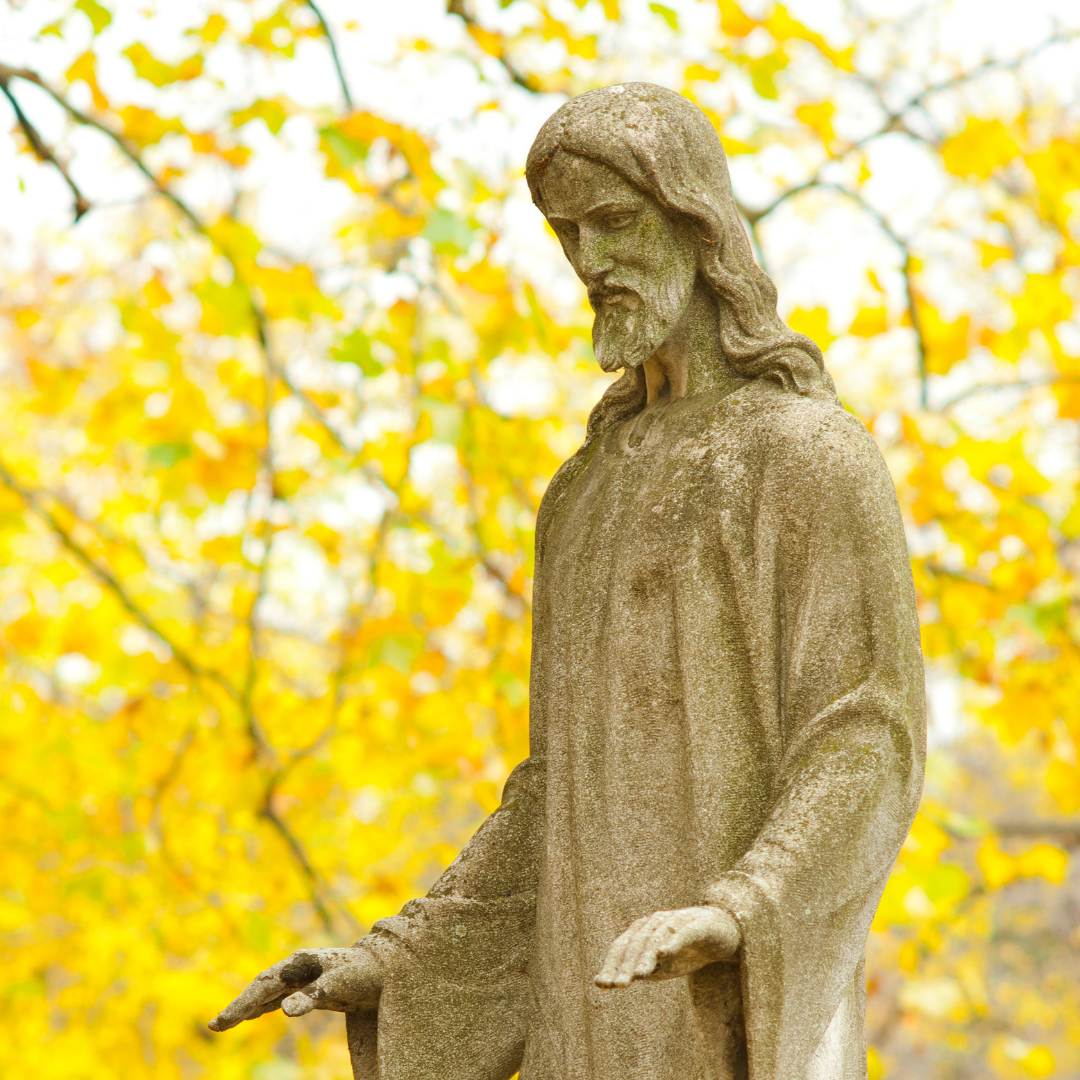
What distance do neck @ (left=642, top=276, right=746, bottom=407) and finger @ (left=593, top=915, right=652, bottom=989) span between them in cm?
105

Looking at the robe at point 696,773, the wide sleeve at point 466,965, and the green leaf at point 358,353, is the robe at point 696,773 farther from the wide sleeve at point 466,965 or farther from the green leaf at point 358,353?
the green leaf at point 358,353

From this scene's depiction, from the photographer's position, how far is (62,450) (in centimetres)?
1382

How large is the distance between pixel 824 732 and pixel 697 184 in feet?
3.23

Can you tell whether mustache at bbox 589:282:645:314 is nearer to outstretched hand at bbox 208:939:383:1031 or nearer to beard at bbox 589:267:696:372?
beard at bbox 589:267:696:372

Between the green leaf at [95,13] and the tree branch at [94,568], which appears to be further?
the tree branch at [94,568]

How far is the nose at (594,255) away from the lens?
2.34 meters

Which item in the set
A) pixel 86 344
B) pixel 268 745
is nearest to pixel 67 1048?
pixel 268 745

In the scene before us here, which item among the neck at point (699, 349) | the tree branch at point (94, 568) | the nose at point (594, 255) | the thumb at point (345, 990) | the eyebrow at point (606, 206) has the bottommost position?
the thumb at point (345, 990)

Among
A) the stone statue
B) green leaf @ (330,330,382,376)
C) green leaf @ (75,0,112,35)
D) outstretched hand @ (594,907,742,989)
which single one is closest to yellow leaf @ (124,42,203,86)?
green leaf @ (75,0,112,35)

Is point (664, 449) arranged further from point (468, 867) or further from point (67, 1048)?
point (67, 1048)

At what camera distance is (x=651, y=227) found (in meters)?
2.34

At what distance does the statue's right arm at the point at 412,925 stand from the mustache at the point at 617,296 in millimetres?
871

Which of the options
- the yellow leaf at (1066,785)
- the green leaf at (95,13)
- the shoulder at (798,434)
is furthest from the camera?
the yellow leaf at (1066,785)

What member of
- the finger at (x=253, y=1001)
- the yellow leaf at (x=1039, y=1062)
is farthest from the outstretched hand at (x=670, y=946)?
the yellow leaf at (x=1039, y=1062)
